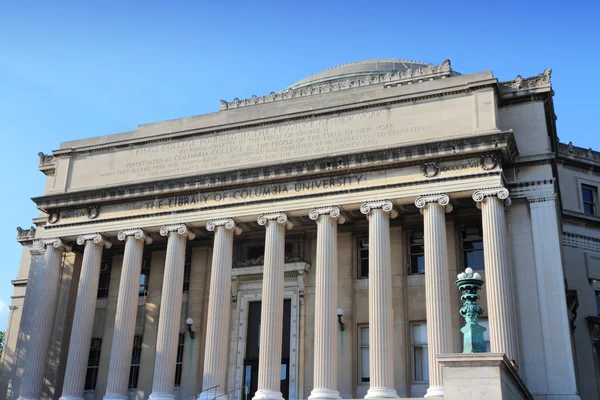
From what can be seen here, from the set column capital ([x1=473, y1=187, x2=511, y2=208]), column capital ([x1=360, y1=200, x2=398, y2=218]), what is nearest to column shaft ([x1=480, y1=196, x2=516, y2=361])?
column capital ([x1=473, y1=187, x2=511, y2=208])

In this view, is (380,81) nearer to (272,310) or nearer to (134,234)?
(134,234)

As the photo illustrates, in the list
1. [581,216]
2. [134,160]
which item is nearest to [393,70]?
[581,216]

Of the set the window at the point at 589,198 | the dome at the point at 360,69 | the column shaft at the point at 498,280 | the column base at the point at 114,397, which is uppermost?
the dome at the point at 360,69

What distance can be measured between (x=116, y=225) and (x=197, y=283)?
5.12 meters

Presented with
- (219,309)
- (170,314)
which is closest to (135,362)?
(170,314)

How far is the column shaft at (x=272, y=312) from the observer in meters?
31.8

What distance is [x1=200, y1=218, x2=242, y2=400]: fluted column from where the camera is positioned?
108 ft

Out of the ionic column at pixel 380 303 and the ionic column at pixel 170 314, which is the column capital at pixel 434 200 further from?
the ionic column at pixel 170 314

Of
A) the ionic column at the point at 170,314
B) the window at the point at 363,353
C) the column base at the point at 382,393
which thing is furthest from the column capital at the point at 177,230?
the column base at the point at 382,393

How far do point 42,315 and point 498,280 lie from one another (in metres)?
22.9

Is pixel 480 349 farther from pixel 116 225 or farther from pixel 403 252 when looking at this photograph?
pixel 116 225

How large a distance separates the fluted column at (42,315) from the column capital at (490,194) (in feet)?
71.1

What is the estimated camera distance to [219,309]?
3403 centimetres

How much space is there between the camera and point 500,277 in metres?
29.8
